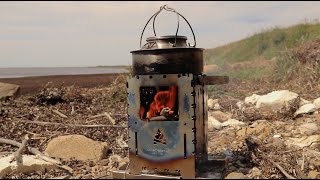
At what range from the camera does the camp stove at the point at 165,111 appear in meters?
5.09

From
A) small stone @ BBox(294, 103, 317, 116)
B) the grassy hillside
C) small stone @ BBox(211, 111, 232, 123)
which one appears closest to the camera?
small stone @ BBox(294, 103, 317, 116)

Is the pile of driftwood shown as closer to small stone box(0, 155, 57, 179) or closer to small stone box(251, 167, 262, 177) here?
small stone box(0, 155, 57, 179)

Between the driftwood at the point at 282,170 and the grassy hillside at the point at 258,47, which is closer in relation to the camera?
the driftwood at the point at 282,170

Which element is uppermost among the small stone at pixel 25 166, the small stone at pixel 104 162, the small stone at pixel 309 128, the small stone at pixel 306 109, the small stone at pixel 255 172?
the small stone at pixel 306 109

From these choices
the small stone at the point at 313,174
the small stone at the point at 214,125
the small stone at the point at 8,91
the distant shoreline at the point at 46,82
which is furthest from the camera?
the distant shoreline at the point at 46,82

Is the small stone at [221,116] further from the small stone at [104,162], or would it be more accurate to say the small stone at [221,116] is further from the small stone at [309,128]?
the small stone at [104,162]

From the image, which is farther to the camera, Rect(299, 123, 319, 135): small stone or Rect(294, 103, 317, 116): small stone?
Rect(294, 103, 317, 116): small stone

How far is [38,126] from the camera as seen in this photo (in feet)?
28.4

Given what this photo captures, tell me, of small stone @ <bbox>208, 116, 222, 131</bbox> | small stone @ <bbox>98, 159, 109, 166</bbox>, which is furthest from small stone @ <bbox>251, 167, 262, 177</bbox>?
small stone @ <bbox>208, 116, 222, 131</bbox>

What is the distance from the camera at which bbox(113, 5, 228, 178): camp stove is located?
509 centimetres

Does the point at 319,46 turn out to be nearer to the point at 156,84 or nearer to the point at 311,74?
the point at 311,74

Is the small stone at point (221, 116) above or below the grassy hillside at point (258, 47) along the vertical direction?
below

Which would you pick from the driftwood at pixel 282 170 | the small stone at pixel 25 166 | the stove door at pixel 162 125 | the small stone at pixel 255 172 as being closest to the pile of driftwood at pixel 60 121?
the small stone at pixel 25 166

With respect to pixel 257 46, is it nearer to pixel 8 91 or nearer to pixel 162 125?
pixel 8 91
